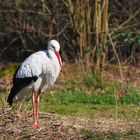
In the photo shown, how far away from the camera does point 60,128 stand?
8414mm

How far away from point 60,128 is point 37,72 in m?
1.05

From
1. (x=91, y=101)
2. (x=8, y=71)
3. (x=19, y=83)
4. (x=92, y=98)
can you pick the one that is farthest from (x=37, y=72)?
(x=8, y=71)

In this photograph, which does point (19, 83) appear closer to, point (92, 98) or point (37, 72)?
point (37, 72)

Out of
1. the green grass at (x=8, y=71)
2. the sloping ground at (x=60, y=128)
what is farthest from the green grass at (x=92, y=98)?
the green grass at (x=8, y=71)

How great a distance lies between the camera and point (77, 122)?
30.3 feet

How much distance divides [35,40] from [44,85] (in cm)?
799

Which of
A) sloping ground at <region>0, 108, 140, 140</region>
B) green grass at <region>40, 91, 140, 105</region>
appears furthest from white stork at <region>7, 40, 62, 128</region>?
green grass at <region>40, 91, 140, 105</region>

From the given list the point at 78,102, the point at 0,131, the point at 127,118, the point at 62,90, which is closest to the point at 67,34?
the point at 62,90

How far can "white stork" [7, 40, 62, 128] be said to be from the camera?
9.10m

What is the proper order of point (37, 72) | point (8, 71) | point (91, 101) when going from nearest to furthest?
point (37, 72)
point (91, 101)
point (8, 71)

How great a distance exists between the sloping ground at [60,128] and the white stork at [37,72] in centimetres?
24

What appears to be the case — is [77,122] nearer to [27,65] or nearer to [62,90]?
[27,65]

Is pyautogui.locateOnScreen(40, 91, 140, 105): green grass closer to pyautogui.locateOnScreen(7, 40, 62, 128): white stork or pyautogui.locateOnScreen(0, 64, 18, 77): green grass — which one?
pyautogui.locateOnScreen(7, 40, 62, 128): white stork

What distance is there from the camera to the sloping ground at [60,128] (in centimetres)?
816
